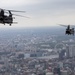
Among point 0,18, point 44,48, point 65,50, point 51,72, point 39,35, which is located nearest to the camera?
point 0,18

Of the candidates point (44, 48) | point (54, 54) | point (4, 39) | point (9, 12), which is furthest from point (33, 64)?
point (9, 12)

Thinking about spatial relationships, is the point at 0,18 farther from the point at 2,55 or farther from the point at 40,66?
the point at 2,55

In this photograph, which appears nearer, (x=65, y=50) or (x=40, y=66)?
(x=40, y=66)

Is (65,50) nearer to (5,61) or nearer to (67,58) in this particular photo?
(67,58)

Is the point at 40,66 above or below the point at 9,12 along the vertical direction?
below

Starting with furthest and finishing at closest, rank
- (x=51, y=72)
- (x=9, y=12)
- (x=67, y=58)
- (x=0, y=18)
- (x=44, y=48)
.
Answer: (x=44, y=48) < (x=67, y=58) < (x=51, y=72) < (x=9, y=12) < (x=0, y=18)

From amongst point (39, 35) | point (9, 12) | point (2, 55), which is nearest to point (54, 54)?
point (2, 55)
